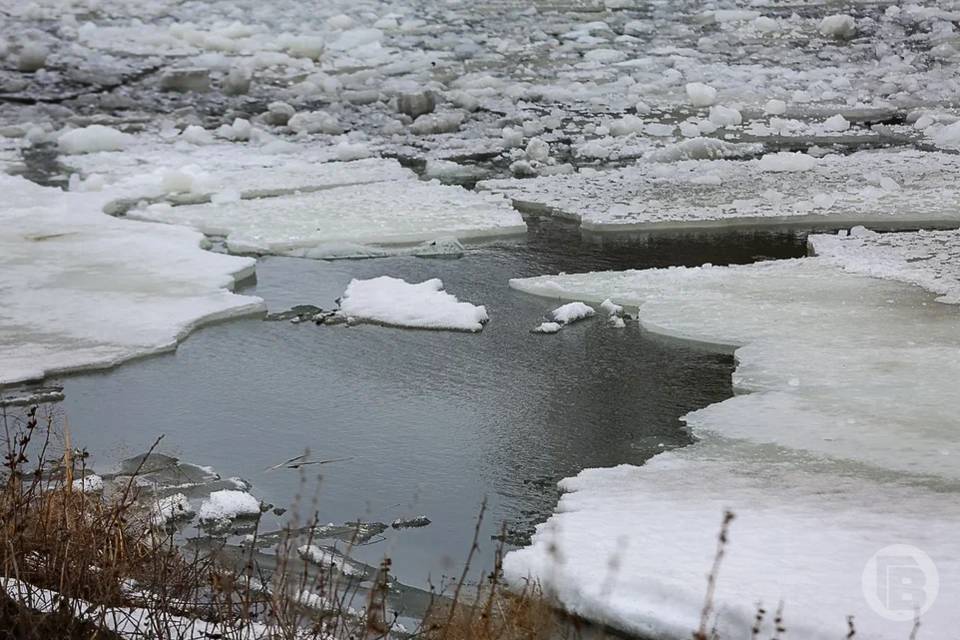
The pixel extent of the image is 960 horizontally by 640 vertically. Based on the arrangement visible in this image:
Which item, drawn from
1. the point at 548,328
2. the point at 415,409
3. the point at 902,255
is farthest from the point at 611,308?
the point at 902,255

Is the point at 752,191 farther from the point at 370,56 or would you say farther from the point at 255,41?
the point at 255,41

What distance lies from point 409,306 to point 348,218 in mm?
2085

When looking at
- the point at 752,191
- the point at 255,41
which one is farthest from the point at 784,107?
the point at 255,41

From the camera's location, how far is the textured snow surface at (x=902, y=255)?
6508mm

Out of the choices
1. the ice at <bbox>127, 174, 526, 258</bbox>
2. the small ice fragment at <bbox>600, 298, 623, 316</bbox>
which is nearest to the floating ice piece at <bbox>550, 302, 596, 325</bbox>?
the small ice fragment at <bbox>600, 298, 623, 316</bbox>

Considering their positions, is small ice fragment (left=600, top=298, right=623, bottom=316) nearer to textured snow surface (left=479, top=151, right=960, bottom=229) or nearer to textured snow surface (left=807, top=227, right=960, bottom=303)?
textured snow surface (left=807, top=227, right=960, bottom=303)

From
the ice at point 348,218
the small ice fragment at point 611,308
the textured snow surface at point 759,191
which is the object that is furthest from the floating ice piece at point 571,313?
the textured snow surface at point 759,191

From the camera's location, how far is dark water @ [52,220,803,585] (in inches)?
171

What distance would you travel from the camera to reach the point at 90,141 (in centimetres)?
1120

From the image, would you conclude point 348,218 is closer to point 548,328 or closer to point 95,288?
point 95,288

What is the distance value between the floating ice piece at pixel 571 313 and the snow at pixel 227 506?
238 centimetres

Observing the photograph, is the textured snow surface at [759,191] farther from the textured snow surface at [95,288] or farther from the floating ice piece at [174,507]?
the floating ice piece at [174,507]

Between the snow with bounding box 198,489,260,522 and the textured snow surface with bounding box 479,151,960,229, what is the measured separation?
14.6ft

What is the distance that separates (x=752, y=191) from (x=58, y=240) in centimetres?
459
